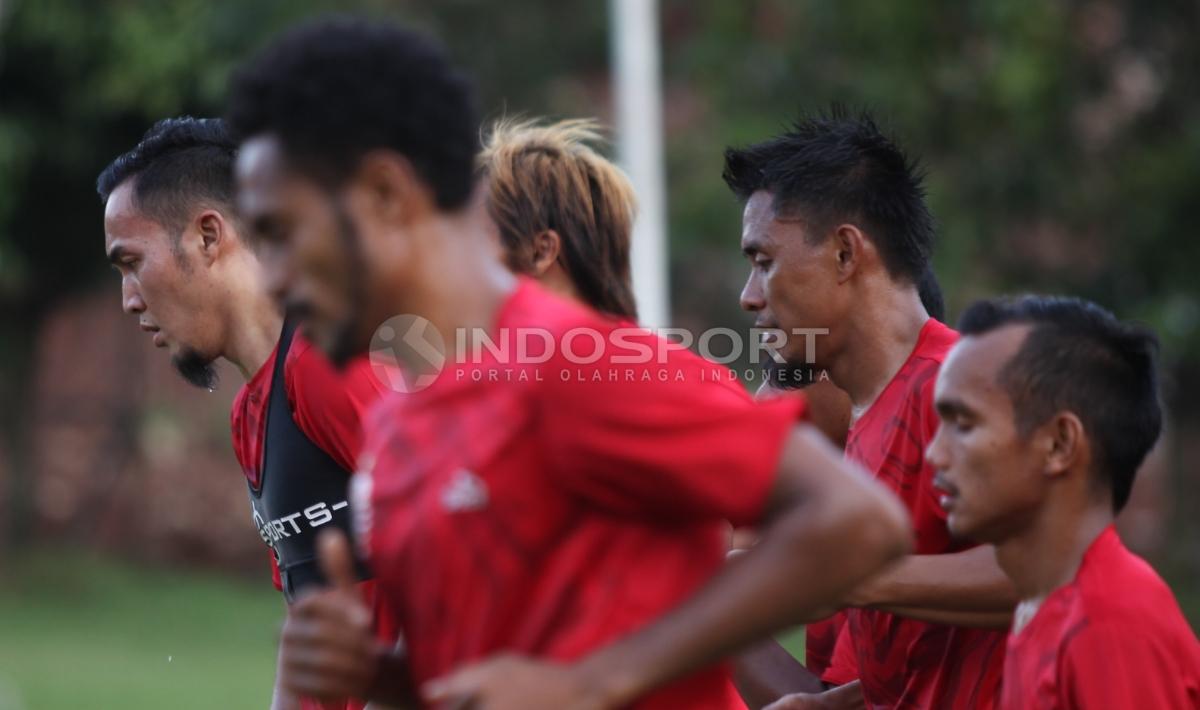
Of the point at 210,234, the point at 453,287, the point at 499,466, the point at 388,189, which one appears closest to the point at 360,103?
the point at 388,189

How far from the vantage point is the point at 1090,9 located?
698 inches

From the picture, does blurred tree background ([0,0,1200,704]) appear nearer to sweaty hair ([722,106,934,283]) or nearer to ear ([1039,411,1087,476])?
sweaty hair ([722,106,934,283])

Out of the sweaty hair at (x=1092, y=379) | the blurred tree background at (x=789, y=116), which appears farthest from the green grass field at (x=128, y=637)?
the sweaty hair at (x=1092, y=379)

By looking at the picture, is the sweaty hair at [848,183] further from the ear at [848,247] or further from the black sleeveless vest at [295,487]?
the black sleeveless vest at [295,487]

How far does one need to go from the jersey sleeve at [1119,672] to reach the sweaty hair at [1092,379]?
17.5 inches

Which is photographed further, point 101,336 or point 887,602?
point 101,336

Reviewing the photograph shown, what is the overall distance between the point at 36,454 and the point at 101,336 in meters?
1.78

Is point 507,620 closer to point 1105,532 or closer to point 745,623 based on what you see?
point 745,623

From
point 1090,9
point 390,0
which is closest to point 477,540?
point 1090,9

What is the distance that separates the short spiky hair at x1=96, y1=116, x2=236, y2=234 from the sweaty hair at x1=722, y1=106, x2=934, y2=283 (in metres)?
1.51

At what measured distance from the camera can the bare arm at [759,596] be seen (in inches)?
94.0

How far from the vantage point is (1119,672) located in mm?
3252

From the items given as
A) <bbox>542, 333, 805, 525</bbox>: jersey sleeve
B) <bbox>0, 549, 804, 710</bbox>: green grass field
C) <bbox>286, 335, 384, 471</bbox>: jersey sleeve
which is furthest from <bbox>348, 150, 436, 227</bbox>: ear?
<bbox>0, 549, 804, 710</bbox>: green grass field

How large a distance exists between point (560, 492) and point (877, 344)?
7.25ft
